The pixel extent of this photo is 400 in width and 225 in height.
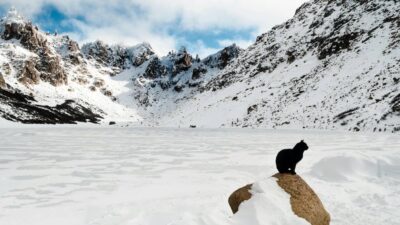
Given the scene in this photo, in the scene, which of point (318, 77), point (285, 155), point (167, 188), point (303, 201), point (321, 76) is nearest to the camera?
point (303, 201)

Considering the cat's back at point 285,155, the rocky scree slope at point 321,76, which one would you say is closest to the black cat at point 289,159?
the cat's back at point 285,155

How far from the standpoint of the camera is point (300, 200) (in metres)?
8.47

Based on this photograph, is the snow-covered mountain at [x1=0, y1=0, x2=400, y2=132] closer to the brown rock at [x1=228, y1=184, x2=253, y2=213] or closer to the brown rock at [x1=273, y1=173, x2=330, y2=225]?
the brown rock at [x1=273, y1=173, x2=330, y2=225]

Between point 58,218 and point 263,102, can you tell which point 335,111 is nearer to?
point 263,102

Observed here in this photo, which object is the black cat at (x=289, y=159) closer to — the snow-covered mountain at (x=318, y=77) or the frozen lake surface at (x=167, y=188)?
the frozen lake surface at (x=167, y=188)

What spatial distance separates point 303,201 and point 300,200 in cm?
6

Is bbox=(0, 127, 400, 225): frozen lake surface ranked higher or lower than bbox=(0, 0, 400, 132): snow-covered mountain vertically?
lower

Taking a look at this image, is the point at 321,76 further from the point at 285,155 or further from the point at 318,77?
the point at 285,155

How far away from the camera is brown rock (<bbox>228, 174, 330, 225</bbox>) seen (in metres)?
8.23

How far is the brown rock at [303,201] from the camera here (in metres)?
8.22

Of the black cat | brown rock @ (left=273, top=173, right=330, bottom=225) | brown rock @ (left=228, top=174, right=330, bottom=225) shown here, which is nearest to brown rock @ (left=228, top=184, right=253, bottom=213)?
brown rock @ (left=228, top=174, right=330, bottom=225)

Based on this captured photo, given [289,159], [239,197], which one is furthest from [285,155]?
[239,197]

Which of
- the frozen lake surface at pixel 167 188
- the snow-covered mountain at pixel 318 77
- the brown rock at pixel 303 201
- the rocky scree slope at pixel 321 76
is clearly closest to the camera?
the brown rock at pixel 303 201

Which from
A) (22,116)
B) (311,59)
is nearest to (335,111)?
(311,59)
